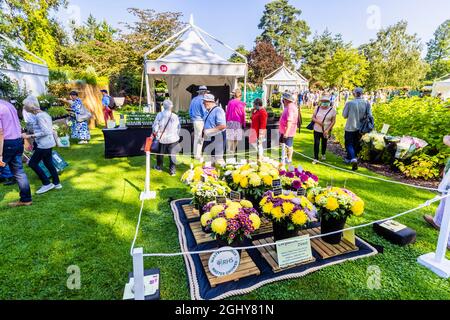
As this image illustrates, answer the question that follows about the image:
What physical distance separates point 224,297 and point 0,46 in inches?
318

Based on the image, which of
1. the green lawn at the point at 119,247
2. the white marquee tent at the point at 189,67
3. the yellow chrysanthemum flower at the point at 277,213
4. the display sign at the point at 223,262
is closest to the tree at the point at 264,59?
the white marquee tent at the point at 189,67

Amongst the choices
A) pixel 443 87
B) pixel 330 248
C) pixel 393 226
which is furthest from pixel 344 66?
pixel 330 248

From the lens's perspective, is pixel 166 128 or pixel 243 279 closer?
pixel 243 279

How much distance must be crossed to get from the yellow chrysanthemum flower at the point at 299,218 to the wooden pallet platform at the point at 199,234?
3.40ft

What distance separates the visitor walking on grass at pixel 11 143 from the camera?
3.47 m

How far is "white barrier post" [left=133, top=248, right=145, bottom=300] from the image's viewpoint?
167 cm

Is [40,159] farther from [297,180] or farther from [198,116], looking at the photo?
[297,180]

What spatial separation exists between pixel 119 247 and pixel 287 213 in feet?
6.66

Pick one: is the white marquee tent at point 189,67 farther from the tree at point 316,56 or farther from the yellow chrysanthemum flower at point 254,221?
the tree at point 316,56

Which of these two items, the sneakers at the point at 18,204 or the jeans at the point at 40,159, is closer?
the sneakers at the point at 18,204

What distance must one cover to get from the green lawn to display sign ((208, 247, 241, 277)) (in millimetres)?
308

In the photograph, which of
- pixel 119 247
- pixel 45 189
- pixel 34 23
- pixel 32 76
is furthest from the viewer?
pixel 34 23

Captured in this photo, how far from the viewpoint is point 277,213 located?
8.39 ft
